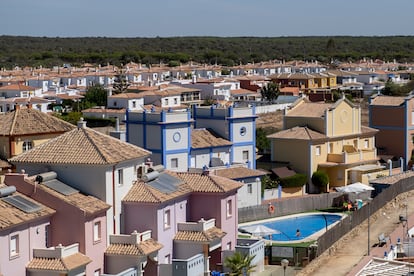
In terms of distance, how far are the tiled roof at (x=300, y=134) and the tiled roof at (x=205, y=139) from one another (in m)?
5.67

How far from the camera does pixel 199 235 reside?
31609mm

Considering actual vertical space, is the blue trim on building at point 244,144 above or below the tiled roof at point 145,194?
above

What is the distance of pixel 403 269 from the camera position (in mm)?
35188

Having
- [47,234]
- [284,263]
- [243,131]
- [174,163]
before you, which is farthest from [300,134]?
[47,234]

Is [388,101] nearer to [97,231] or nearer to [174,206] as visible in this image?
[174,206]

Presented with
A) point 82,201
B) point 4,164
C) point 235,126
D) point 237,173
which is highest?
point 235,126

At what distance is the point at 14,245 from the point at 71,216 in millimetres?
2343

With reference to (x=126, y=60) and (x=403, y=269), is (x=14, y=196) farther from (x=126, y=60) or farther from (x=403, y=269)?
(x=126, y=60)

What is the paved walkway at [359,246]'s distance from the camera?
33.9 meters

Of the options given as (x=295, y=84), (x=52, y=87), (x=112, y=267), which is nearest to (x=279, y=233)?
(x=112, y=267)

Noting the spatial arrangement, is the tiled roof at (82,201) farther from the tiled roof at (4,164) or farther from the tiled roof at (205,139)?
the tiled roof at (205,139)

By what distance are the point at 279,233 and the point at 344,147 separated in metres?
15.9

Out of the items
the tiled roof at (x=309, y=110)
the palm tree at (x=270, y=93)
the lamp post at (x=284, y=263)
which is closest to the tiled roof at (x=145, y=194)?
the lamp post at (x=284, y=263)

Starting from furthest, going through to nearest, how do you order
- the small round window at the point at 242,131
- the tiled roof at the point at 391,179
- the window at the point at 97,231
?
the tiled roof at the point at 391,179
the small round window at the point at 242,131
the window at the point at 97,231
